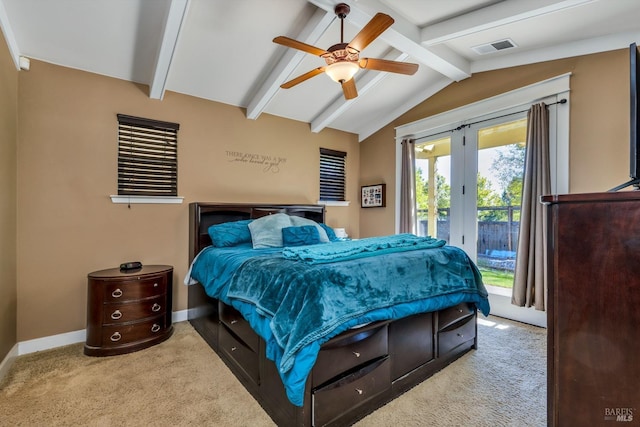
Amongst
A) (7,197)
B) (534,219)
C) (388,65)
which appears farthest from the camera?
(534,219)

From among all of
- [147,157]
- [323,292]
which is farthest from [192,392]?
[147,157]

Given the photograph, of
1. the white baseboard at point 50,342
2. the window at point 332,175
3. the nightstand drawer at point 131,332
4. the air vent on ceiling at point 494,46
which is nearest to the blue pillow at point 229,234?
the nightstand drawer at point 131,332

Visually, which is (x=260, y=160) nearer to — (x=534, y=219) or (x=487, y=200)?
(x=487, y=200)

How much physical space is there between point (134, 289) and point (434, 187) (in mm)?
3880

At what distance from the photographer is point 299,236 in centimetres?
326

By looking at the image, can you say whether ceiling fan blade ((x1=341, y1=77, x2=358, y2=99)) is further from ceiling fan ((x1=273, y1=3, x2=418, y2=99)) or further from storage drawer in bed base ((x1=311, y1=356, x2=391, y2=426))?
storage drawer in bed base ((x1=311, y1=356, x2=391, y2=426))

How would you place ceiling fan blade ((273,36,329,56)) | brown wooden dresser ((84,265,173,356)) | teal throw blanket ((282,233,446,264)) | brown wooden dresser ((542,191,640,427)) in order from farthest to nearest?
brown wooden dresser ((84,265,173,356))
ceiling fan blade ((273,36,329,56))
teal throw blanket ((282,233,446,264))
brown wooden dresser ((542,191,640,427))

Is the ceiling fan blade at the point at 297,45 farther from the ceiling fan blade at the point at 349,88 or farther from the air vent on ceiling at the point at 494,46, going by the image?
the air vent on ceiling at the point at 494,46

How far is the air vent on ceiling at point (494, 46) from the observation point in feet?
10.5

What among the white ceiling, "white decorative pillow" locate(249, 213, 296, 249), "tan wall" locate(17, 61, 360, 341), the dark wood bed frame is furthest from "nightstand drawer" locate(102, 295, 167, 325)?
the white ceiling

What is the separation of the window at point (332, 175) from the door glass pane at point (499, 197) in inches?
83.1

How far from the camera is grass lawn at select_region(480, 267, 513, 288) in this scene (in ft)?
11.7

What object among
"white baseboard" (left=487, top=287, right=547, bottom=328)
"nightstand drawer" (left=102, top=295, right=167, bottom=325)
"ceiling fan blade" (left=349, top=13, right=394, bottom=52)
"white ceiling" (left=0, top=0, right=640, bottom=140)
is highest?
"white ceiling" (left=0, top=0, right=640, bottom=140)

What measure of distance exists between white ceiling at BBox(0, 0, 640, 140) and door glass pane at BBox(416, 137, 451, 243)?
1033 millimetres
